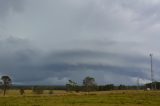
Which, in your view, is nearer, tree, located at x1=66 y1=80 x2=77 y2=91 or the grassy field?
the grassy field

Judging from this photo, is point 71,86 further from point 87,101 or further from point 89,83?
point 87,101

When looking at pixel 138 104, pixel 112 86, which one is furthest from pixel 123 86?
pixel 138 104

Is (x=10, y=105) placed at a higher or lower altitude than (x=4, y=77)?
lower

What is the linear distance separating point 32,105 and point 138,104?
18500 millimetres

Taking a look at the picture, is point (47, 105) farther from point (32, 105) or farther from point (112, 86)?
point (112, 86)

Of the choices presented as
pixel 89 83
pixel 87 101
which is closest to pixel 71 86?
pixel 89 83

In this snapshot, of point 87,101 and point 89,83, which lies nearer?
point 87,101

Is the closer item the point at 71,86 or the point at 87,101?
the point at 87,101

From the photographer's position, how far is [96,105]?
59.6 meters

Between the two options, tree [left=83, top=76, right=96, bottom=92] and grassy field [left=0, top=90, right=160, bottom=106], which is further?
tree [left=83, top=76, right=96, bottom=92]

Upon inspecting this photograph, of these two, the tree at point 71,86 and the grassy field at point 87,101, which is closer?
the grassy field at point 87,101

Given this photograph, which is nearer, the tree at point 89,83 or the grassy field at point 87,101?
the grassy field at point 87,101

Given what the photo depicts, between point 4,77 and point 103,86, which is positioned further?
point 103,86

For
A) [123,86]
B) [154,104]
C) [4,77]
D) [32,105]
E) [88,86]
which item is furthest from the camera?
[123,86]
